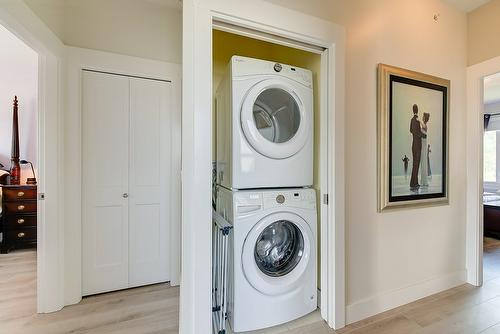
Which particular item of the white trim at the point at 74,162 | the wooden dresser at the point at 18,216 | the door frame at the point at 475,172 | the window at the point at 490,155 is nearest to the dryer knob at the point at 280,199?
the white trim at the point at 74,162

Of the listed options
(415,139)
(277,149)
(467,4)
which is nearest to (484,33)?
(467,4)

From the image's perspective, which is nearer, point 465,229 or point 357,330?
point 357,330

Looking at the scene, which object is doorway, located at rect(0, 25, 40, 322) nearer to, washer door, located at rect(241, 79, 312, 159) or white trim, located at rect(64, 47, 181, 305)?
white trim, located at rect(64, 47, 181, 305)

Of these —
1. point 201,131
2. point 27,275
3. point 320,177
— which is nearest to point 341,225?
point 320,177

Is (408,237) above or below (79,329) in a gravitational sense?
above

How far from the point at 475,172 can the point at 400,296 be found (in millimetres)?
1398

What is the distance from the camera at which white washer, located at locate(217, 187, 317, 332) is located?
56.6 inches

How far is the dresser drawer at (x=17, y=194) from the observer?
2.90 metres

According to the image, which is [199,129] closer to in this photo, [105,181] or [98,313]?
[105,181]

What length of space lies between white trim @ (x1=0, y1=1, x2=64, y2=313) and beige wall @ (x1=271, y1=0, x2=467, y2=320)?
70.2 inches

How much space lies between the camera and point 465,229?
2.21 metres

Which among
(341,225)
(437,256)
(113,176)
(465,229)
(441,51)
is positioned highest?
(441,51)

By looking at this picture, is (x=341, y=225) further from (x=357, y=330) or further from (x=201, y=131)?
(x=201, y=131)

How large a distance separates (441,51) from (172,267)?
3.19 metres
